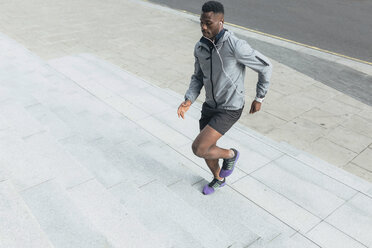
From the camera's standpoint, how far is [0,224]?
3.27 meters

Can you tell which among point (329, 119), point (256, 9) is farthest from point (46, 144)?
point (256, 9)

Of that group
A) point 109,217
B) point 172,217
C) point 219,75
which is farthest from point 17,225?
point 219,75

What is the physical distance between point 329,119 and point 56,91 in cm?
472

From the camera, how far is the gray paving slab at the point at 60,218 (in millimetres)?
3129

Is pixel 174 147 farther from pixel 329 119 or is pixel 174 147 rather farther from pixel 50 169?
pixel 329 119

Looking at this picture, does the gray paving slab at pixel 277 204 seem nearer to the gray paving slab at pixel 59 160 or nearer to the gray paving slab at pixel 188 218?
the gray paving slab at pixel 188 218

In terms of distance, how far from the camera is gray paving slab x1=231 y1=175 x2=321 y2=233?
3.50 metres

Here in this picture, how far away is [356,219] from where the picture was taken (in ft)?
11.7

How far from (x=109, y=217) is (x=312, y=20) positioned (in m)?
11.6

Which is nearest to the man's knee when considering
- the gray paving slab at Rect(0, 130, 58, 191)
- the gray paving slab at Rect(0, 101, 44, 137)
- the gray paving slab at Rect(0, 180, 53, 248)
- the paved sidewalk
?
the gray paving slab at Rect(0, 180, 53, 248)

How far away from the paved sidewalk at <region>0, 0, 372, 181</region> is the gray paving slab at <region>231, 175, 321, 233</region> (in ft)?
4.66

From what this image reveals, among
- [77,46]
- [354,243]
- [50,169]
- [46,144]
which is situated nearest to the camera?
[354,243]

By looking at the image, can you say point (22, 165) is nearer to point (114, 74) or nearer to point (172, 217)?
point (172, 217)

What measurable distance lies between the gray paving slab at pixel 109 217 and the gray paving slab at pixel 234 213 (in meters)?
0.65
